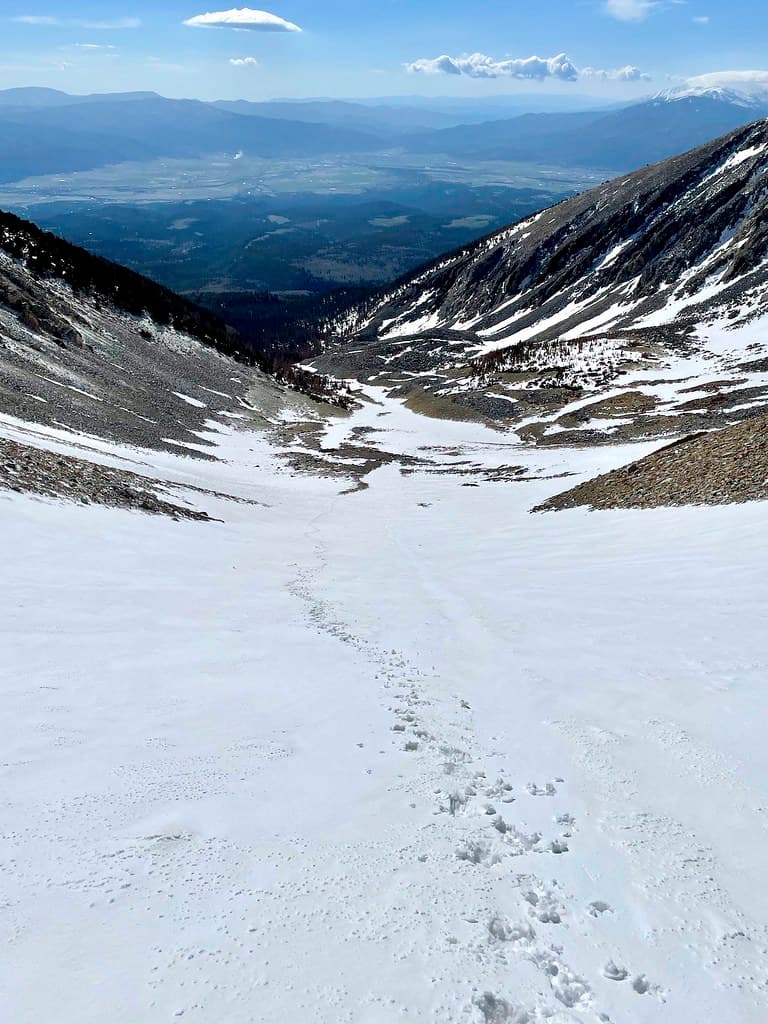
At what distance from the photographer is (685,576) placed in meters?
15.0

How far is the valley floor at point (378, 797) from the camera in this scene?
4754 millimetres

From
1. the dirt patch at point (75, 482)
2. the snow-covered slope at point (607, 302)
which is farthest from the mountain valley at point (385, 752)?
the snow-covered slope at point (607, 302)

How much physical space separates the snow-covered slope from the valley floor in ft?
139

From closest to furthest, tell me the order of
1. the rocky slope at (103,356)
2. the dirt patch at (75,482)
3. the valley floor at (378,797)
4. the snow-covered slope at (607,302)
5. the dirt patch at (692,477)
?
1. the valley floor at (378,797)
2. the dirt patch at (75,482)
3. the dirt patch at (692,477)
4. the rocky slope at (103,356)
5. the snow-covered slope at (607,302)

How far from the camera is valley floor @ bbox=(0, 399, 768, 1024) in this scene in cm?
475

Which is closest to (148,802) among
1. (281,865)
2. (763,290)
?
(281,865)

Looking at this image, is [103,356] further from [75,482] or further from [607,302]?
[607,302]

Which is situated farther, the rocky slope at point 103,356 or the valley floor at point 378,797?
the rocky slope at point 103,356

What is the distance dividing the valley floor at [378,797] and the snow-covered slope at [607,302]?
42390 mm

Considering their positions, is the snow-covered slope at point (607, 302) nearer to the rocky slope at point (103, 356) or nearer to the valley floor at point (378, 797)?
the rocky slope at point (103, 356)

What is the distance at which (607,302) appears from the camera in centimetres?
13775

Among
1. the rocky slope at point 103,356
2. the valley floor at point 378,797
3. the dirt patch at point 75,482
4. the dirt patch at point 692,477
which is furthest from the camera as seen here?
the rocky slope at point 103,356

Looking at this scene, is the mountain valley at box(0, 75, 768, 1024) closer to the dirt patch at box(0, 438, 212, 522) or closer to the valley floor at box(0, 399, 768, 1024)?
the valley floor at box(0, 399, 768, 1024)

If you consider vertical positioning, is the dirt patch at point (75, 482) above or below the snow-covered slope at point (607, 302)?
below
